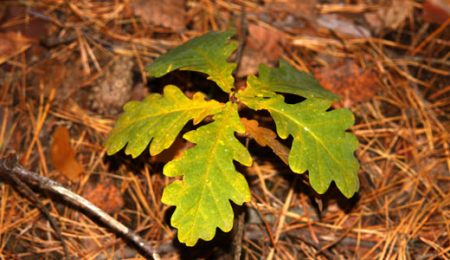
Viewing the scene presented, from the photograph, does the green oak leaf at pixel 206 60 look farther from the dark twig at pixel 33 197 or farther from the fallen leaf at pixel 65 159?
the dark twig at pixel 33 197

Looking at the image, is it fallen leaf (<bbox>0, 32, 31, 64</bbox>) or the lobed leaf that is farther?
fallen leaf (<bbox>0, 32, 31, 64</bbox>)

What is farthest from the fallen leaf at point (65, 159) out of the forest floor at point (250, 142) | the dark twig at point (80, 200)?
the dark twig at point (80, 200)

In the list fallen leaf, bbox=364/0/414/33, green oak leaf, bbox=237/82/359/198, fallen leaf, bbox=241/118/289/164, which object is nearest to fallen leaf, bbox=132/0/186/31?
green oak leaf, bbox=237/82/359/198

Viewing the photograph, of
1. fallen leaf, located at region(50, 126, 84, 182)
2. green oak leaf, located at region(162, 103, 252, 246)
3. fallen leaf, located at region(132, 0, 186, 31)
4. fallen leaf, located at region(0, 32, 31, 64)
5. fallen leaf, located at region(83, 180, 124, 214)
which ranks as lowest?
fallen leaf, located at region(83, 180, 124, 214)

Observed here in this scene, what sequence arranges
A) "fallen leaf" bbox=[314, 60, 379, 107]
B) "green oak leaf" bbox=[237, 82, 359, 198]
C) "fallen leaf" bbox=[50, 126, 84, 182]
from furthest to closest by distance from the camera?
1. "fallen leaf" bbox=[314, 60, 379, 107]
2. "fallen leaf" bbox=[50, 126, 84, 182]
3. "green oak leaf" bbox=[237, 82, 359, 198]

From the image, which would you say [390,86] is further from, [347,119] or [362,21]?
[347,119]

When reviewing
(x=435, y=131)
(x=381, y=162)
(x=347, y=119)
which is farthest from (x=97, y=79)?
(x=435, y=131)

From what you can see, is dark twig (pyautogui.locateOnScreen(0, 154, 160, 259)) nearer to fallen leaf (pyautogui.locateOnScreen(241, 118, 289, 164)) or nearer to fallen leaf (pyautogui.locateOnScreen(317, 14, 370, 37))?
fallen leaf (pyautogui.locateOnScreen(241, 118, 289, 164))
